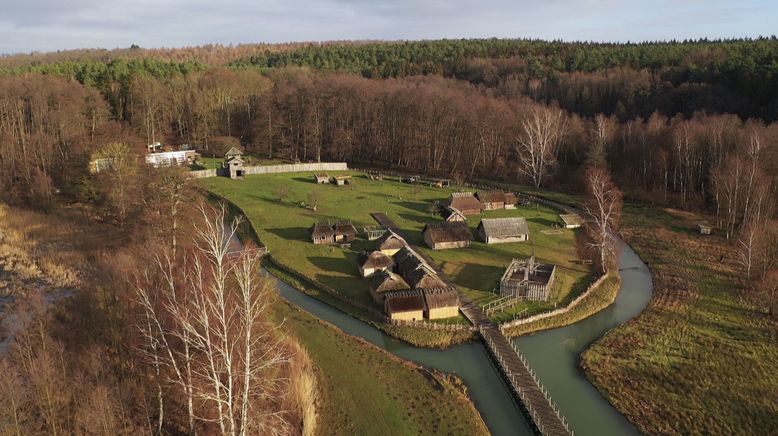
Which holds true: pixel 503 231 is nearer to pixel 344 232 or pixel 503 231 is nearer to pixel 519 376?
pixel 344 232

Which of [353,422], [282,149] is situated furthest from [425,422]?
[282,149]

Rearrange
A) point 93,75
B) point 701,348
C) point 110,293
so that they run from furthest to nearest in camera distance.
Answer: point 93,75 → point 701,348 → point 110,293

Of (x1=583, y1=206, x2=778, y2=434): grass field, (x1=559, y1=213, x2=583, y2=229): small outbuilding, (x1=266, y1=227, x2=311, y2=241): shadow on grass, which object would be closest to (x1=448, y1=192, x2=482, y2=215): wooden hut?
(x1=559, y1=213, x2=583, y2=229): small outbuilding

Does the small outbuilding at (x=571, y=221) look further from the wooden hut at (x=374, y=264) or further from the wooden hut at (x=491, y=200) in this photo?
the wooden hut at (x=374, y=264)

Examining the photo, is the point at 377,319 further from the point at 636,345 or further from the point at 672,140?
the point at 672,140

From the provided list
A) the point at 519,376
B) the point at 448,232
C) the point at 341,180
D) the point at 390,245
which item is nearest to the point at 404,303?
the point at 519,376

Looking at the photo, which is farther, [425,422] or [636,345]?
[636,345]
